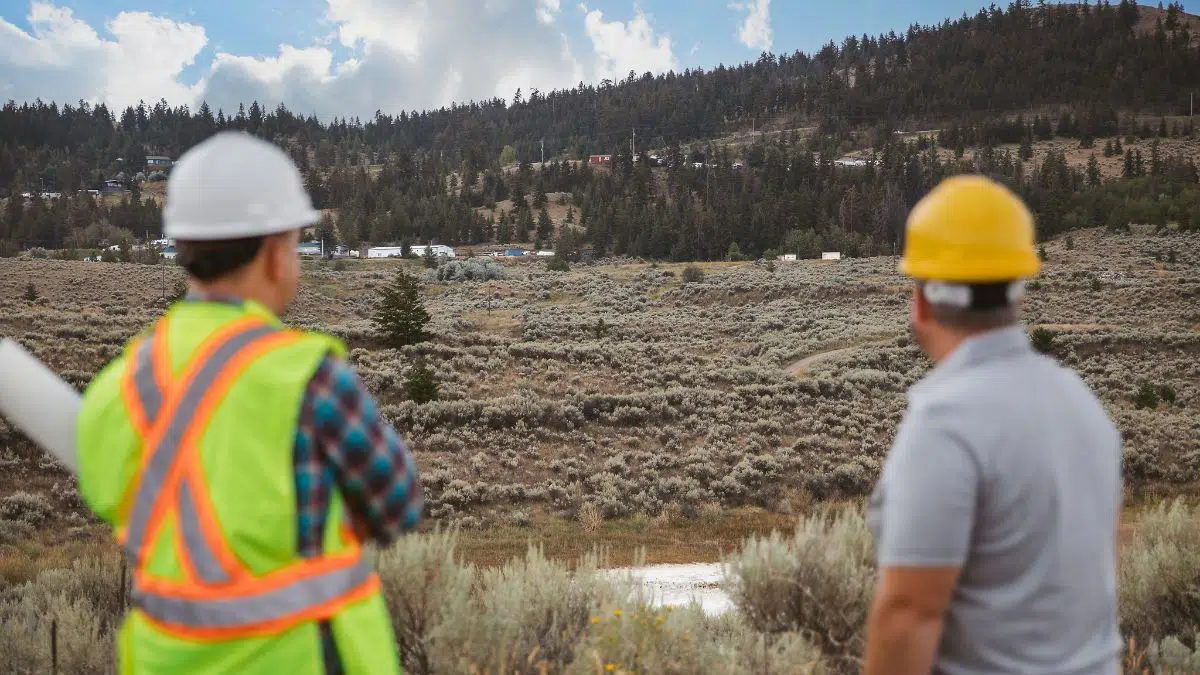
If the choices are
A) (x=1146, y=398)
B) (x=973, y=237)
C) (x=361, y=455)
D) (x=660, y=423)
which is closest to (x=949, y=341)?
(x=973, y=237)

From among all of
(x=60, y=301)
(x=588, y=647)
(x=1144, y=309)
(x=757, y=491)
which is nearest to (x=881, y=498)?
(x=588, y=647)

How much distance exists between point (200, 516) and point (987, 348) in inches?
66.5

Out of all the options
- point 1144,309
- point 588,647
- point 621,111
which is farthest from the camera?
point 621,111

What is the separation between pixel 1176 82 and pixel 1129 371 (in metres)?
167

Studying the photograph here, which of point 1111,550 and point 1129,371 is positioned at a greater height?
point 1111,550

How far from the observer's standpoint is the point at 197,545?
1666 mm

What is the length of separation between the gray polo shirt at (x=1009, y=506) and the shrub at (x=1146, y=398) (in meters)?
26.9

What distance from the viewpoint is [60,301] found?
43031 mm

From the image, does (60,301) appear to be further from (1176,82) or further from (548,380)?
(1176,82)

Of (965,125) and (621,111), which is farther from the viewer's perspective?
(621,111)

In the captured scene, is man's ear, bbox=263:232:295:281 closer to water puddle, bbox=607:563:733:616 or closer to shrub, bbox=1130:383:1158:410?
water puddle, bbox=607:563:733:616

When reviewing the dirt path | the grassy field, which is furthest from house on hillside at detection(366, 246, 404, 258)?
the dirt path

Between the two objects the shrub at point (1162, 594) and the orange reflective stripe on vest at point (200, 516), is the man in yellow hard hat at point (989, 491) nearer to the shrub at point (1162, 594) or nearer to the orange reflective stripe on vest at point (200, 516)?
the orange reflective stripe on vest at point (200, 516)

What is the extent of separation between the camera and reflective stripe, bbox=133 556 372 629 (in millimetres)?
1670
